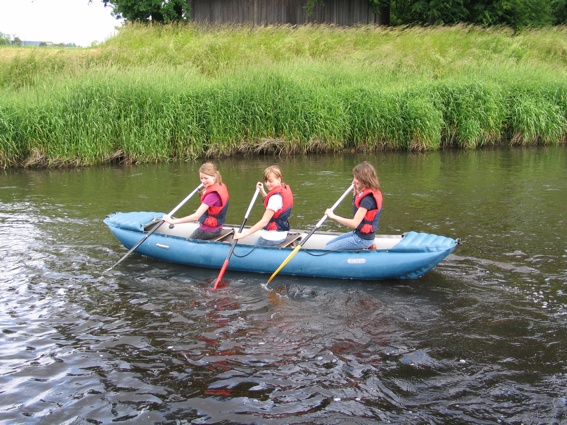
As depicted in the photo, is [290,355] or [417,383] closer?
[417,383]

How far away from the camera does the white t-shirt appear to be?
7350 millimetres

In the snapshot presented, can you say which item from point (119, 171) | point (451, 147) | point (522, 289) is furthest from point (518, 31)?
point (522, 289)

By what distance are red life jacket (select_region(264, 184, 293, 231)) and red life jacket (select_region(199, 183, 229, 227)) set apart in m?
0.62

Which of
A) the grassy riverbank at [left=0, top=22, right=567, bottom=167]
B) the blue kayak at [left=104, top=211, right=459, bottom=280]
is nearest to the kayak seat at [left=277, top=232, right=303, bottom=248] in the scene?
the blue kayak at [left=104, top=211, right=459, bottom=280]

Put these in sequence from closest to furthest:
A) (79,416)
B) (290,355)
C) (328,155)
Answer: (79,416) < (290,355) < (328,155)

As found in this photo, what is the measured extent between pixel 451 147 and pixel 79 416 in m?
13.6

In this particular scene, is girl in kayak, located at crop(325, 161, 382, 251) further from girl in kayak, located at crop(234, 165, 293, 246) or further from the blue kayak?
girl in kayak, located at crop(234, 165, 293, 246)

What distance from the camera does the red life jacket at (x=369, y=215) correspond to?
703 cm

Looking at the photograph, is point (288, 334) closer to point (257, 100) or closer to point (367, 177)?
point (367, 177)

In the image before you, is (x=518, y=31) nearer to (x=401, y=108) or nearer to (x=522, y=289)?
(x=401, y=108)

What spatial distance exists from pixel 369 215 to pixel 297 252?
90cm

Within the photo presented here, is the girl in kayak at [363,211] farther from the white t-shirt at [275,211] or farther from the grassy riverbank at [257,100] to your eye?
the grassy riverbank at [257,100]

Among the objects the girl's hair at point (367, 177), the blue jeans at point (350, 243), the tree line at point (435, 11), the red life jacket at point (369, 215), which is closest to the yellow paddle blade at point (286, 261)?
the blue jeans at point (350, 243)

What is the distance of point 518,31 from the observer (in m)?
23.4
